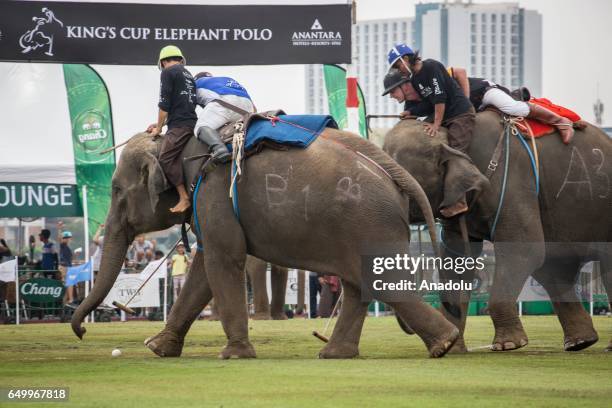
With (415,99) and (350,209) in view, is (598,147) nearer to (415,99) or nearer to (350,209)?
(415,99)

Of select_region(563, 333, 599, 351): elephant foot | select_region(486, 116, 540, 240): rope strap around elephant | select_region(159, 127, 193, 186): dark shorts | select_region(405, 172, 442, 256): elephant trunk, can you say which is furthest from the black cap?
select_region(563, 333, 599, 351): elephant foot

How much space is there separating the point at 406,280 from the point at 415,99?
120 inches

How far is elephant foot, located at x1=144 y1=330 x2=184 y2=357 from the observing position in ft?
49.2

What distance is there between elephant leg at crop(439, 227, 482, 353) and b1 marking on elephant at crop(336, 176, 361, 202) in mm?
2304

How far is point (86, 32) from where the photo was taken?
88.4ft

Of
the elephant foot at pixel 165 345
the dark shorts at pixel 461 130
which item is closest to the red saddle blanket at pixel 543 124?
the dark shorts at pixel 461 130

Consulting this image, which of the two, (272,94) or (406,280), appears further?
(272,94)

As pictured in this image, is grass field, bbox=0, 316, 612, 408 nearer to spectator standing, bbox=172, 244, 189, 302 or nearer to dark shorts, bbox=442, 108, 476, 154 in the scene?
dark shorts, bbox=442, 108, 476, 154

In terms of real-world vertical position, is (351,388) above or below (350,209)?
below

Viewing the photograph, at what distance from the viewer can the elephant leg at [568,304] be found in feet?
53.2

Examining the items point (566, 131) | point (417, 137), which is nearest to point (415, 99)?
point (417, 137)

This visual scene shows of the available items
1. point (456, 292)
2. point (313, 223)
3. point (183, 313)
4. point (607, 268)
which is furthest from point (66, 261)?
point (313, 223)

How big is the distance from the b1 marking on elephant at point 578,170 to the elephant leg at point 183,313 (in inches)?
174

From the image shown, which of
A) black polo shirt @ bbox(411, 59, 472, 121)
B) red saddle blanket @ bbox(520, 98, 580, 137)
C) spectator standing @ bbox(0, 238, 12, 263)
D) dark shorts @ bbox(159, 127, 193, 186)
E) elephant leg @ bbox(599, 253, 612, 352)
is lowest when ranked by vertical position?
spectator standing @ bbox(0, 238, 12, 263)
